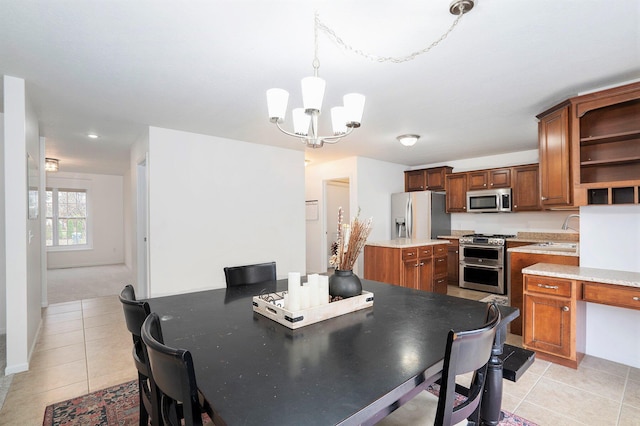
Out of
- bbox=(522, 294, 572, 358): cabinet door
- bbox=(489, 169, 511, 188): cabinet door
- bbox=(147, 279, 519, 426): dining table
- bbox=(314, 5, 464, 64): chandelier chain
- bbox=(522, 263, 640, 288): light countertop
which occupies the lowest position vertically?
bbox=(522, 294, 572, 358): cabinet door

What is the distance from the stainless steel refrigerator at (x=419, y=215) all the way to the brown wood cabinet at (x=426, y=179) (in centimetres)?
24

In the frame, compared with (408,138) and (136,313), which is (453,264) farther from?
(136,313)

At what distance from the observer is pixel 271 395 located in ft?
2.62

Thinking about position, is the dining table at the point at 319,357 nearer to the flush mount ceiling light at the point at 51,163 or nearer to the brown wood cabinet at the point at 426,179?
the brown wood cabinet at the point at 426,179

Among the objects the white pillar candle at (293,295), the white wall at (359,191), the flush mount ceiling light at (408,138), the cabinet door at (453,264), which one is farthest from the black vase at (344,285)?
the cabinet door at (453,264)

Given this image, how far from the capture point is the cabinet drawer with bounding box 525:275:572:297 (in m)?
2.46

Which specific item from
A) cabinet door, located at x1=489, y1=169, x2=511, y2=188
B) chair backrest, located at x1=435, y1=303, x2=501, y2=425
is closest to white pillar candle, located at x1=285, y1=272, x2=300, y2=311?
chair backrest, located at x1=435, y1=303, x2=501, y2=425

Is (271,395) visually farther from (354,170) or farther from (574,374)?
(354,170)

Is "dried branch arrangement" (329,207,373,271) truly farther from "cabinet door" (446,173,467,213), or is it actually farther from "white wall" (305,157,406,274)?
"cabinet door" (446,173,467,213)

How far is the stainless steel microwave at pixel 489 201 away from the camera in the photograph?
5.01 metres

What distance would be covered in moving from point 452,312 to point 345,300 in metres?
0.54

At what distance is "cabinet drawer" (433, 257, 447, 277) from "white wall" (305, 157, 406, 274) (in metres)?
1.25

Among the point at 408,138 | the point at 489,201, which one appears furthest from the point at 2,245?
the point at 489,201

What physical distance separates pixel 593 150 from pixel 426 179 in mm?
3311
